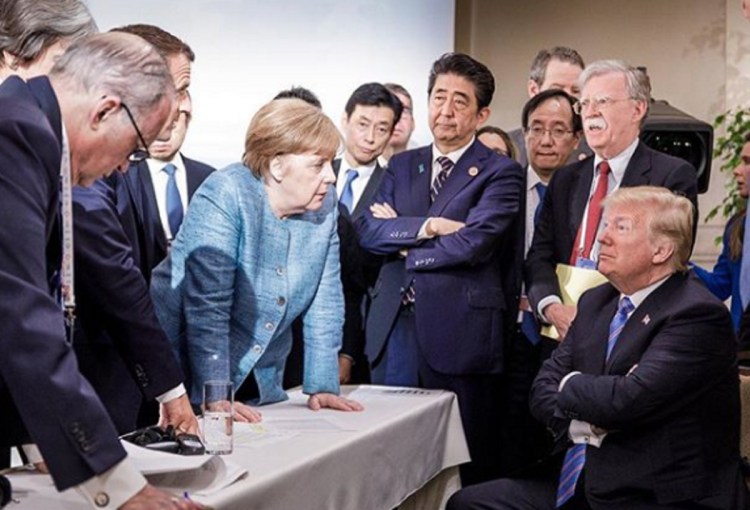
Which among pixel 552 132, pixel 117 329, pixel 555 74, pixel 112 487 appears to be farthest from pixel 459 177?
pixel 112 487

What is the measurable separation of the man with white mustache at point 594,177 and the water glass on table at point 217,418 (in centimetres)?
143

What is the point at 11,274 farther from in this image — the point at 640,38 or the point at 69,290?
the point at 640,38

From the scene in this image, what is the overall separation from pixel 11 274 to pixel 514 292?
8.45ft

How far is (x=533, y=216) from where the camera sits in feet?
13.8

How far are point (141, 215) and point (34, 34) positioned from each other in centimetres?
93

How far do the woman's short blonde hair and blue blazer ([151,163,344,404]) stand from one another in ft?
0.19

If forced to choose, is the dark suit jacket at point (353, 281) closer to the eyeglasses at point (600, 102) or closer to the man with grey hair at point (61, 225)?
the eyeglasses at point (600, 102)

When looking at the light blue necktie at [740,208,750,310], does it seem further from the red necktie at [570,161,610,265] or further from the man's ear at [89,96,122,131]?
the man's ear at [89,96,122,131]

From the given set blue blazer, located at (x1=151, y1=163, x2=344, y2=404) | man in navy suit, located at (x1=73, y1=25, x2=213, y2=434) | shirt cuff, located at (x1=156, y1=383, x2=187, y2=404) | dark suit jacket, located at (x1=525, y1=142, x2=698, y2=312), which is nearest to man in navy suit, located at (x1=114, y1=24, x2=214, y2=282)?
blue blazer, located at (x1=151, y1=163, x2=344, y2=404)

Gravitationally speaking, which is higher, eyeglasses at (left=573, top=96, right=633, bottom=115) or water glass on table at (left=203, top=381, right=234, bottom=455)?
eyeglasses at (left=573, top=96, right=633, bottom=115)

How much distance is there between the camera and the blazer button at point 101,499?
1.59 m

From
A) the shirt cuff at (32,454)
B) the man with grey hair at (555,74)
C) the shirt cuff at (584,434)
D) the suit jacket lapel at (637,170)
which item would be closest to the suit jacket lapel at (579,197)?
the suit jacket lapel at (637,170)

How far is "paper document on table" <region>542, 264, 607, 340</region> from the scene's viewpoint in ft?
11.8

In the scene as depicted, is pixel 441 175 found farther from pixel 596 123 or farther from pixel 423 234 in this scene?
pixel 596 123
